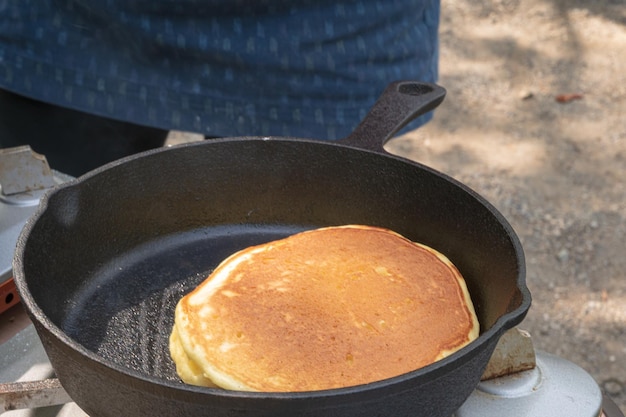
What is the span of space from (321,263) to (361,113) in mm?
709

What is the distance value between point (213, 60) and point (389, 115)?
59 cm

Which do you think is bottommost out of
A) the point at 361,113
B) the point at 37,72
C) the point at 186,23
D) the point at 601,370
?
the point at 601,370

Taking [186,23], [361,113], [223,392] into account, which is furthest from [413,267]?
[186,23]

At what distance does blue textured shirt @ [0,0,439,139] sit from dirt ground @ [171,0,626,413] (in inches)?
56.0

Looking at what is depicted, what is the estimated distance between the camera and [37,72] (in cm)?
173

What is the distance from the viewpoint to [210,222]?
131 centimetres

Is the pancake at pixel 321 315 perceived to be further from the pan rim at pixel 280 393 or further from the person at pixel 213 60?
the person at pixel 213 60

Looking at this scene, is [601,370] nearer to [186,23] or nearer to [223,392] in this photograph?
[186,23]

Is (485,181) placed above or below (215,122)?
below

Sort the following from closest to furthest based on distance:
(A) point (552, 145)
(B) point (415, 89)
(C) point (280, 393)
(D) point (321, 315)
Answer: (C) point (280, 393) < (D) point (321, 315) < (B) point (415, 89) < (A) point (552, 145)

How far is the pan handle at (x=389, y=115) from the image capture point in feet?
3.96

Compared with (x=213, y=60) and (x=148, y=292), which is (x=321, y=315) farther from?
(x=213, y=60)

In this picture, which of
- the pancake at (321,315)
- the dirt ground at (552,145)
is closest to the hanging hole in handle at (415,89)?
the pancake at (321,315)

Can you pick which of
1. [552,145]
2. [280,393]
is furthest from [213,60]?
[552,145]
